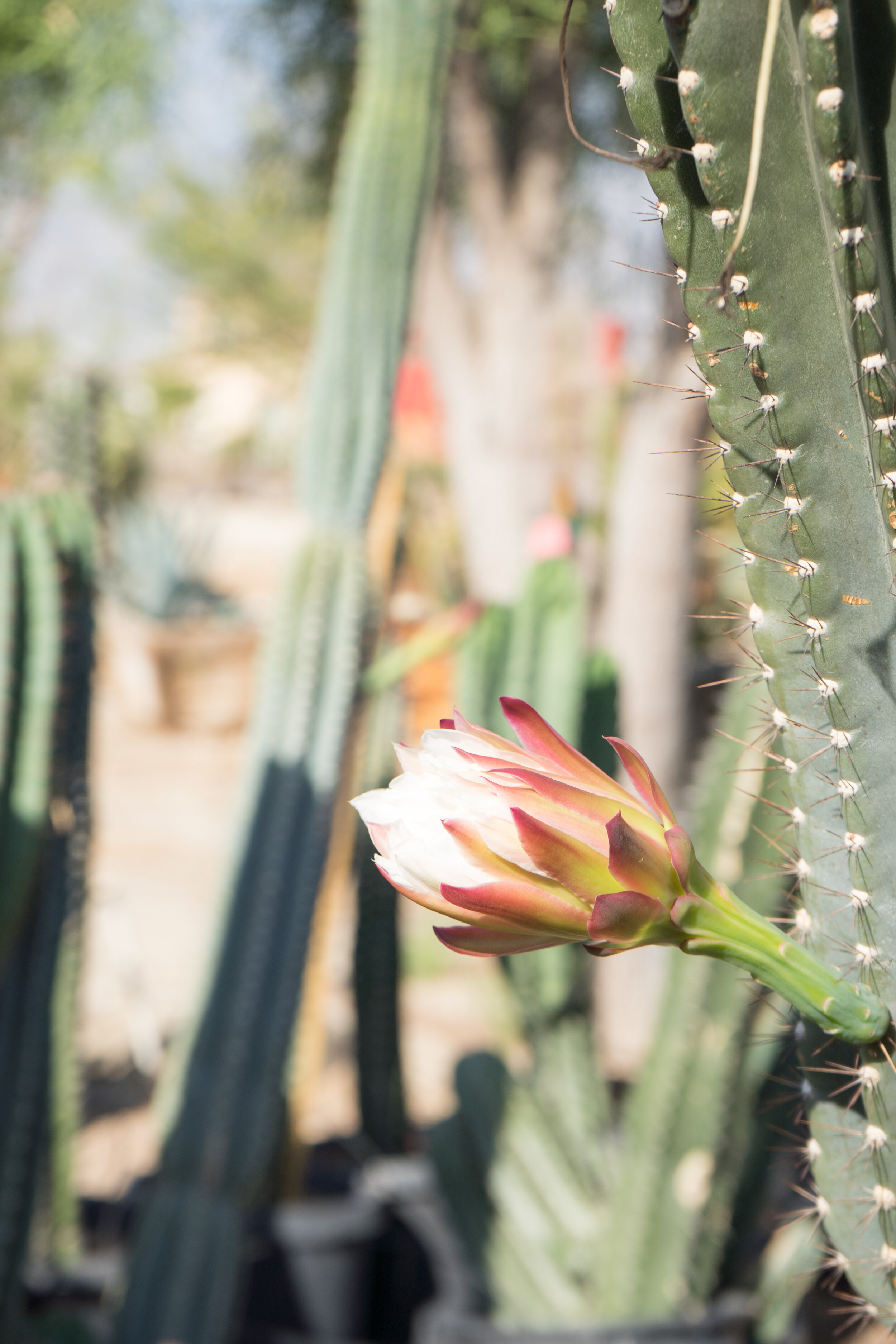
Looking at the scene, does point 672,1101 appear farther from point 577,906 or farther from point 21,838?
point 577,906

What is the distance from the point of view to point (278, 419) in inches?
642

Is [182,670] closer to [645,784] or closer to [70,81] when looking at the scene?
[70,81]

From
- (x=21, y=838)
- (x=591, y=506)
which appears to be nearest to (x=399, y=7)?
(x=21, y=838)

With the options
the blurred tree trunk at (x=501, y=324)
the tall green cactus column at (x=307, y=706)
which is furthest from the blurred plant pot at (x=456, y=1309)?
the blurred tree trunk at (x=501, y=324)

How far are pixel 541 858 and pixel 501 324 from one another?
279 centimetres

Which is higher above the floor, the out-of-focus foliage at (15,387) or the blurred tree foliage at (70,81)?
the out-of-focus foliage at (15,387)

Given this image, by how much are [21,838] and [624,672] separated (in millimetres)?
1743

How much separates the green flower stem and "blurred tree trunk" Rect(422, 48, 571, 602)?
2.43 meters

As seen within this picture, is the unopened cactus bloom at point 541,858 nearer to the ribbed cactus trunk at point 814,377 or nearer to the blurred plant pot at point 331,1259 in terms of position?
the ribbed cactus trunk at point 814,377

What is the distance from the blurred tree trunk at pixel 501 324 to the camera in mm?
2957

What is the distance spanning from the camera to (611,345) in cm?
441

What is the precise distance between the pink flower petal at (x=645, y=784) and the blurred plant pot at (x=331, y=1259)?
1.58m

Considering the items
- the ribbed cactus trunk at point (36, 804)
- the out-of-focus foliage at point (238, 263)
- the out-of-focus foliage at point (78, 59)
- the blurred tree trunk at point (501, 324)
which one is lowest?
the ribbed cactus trunk at point (36, 804)

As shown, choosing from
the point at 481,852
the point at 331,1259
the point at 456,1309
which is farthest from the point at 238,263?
the point at 481,852
